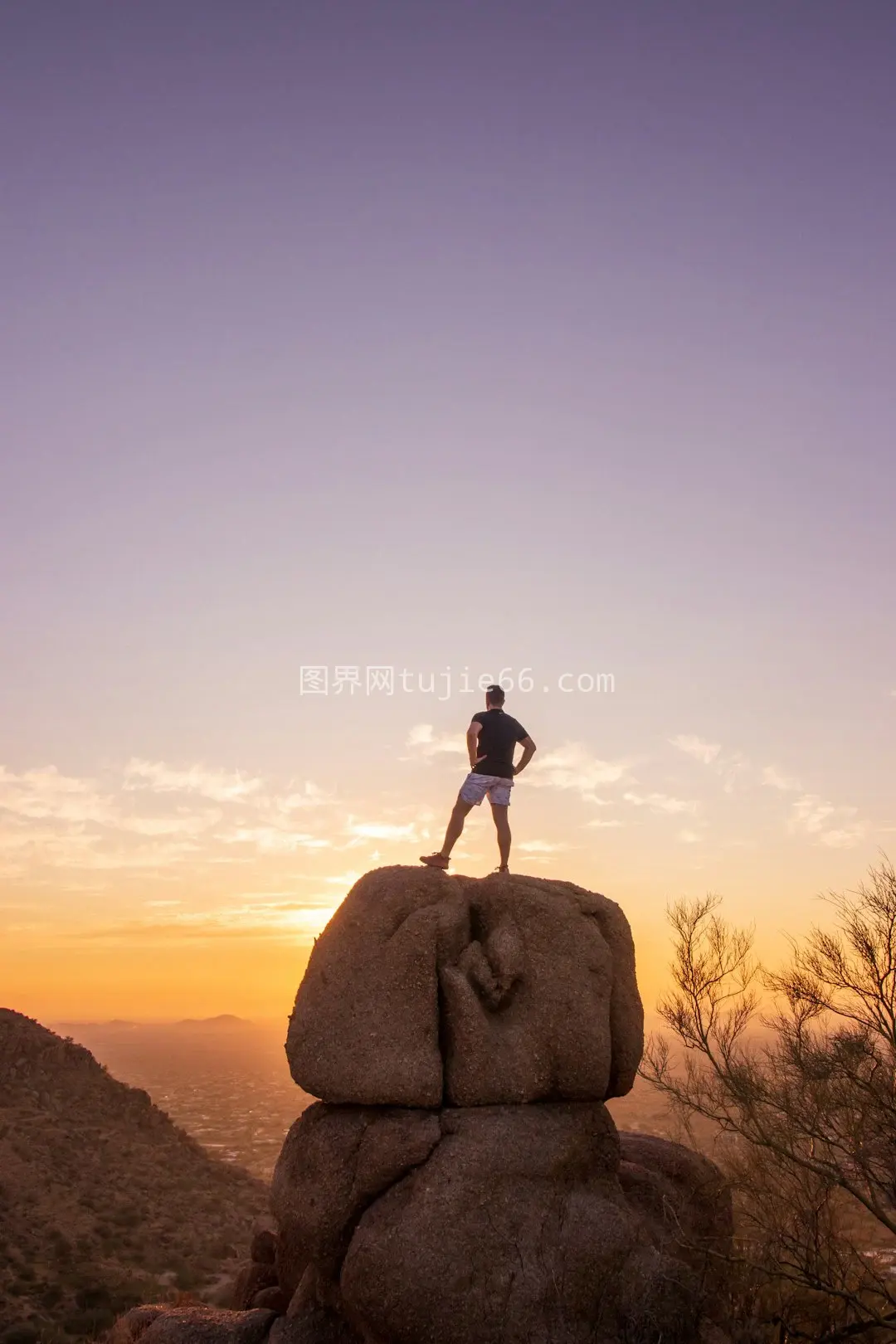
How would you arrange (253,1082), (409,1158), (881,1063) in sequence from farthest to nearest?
(253,1082) < (881,1063) < (409,1158)

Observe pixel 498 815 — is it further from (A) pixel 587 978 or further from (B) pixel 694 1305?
(B) pixel 694 1305

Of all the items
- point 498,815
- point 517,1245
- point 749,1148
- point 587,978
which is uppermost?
point 498,815

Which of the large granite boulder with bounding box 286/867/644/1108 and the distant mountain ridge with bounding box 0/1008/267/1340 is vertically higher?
the large granite boulder with bounding box 286/867/644/1108

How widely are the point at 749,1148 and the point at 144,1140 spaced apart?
33.4m

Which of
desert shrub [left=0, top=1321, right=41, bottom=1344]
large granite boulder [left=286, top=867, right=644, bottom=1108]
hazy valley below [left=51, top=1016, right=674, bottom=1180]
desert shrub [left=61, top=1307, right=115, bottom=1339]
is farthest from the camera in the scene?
hazy valley below [left=51, top=1016, right=674, bottom=1180]

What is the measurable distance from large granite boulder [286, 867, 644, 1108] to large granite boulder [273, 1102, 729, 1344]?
50 cm

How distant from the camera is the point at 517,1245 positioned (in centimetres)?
1152

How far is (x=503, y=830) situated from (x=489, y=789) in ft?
2.56

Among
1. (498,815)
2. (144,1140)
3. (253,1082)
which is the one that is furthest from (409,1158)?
(253,1082)

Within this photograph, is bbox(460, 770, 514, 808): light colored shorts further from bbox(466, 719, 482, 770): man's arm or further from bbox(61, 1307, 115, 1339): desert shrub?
bbox(61, 1307, 115, 1339): desert shrub

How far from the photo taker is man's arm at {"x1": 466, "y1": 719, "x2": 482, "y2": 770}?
15.9m

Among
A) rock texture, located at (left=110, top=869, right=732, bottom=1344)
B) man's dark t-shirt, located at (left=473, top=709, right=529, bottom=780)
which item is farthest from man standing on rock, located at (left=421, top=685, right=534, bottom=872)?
rock texture, located at (left=110, top=869, right=732, bottom=1344)

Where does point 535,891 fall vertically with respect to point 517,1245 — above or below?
above

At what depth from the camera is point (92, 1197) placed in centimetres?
3538
